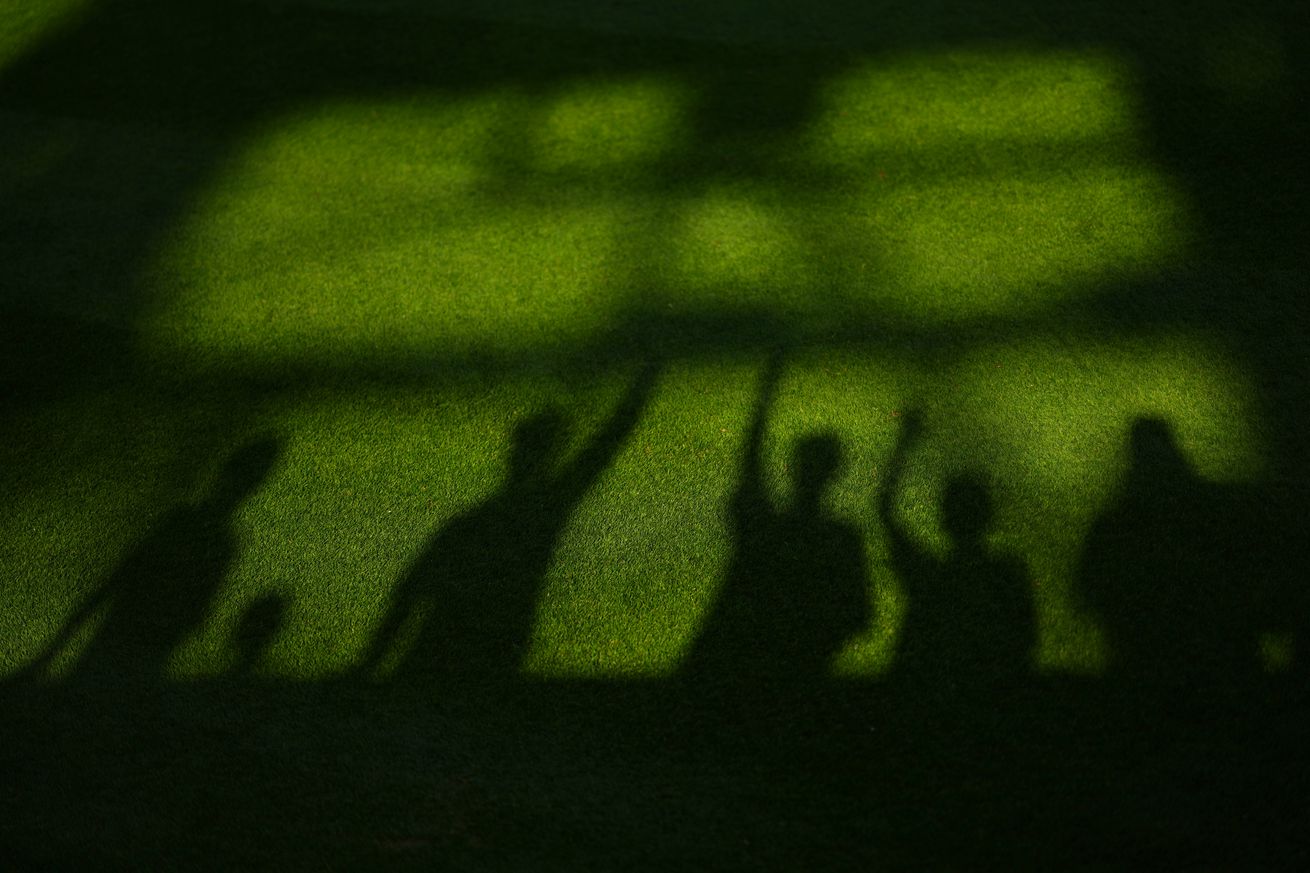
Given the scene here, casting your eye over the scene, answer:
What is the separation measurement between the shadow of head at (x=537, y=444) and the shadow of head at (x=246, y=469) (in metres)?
0.80

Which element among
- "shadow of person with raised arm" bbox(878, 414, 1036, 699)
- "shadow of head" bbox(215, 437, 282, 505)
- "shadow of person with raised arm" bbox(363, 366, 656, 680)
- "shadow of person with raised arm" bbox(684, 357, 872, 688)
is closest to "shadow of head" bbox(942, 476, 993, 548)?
"shadow of person with raised arm" bbox(878, 414, 1036, 699)

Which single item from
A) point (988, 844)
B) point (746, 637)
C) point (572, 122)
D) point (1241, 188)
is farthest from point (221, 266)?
point (1241, 188)

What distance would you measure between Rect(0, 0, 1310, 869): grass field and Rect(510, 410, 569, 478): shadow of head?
0.02 m

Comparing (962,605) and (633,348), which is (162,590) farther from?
(962,605)

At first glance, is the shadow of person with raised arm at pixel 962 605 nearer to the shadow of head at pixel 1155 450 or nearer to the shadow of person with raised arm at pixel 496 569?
the shadow of head at pixel 1155 450

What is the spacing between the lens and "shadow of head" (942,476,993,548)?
2787mm

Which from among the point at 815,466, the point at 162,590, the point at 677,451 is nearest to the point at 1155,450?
the point at 815,466

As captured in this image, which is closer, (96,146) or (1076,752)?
(1076,752)

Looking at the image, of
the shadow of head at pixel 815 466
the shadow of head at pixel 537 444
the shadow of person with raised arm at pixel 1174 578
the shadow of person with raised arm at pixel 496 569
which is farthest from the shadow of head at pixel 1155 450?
the shadow of head at pixel 537 444

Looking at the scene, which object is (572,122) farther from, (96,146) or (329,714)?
(329,714)

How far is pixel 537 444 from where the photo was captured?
3145mm

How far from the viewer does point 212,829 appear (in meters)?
2.40

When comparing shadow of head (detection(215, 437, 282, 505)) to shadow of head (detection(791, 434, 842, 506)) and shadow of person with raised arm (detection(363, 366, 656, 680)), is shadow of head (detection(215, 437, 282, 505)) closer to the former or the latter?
shadow of person with raised arm (detection(363, 366, 656, 680))

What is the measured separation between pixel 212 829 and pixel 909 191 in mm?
3203
